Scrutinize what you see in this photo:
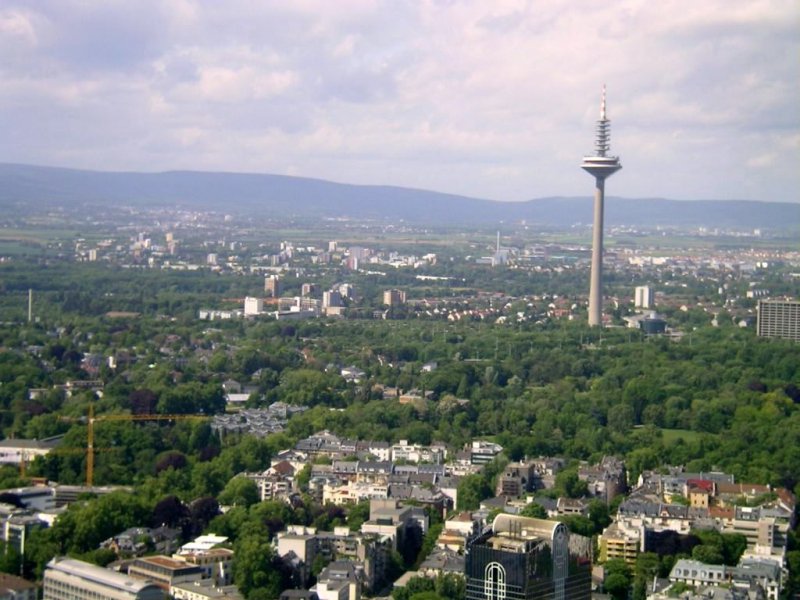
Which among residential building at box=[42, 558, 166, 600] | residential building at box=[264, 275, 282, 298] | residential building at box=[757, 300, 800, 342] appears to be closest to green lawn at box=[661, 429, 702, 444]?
residential building at box=[42, 558, 166, 600]

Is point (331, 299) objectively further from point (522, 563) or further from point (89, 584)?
point (522, 563)

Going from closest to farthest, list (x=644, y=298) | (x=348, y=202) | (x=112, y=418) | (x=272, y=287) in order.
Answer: (x=112, y=418) < (x=644, y=298) < (x=272, y=287) < (x=348, y=202)

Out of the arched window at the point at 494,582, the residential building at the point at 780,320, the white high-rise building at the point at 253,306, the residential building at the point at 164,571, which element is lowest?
the white high-rise building at the point at 253,306

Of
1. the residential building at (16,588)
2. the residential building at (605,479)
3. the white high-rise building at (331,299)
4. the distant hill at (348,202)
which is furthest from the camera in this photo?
the distant hill at (348,202)

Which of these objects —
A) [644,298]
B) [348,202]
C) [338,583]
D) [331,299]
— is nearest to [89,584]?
[338,583]

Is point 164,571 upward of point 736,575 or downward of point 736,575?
downward

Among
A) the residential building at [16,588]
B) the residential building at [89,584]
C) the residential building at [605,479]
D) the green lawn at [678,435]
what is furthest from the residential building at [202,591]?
the green lawn at [678,435]

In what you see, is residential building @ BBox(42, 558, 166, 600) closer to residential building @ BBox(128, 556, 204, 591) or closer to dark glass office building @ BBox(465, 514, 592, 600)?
residential building @ BBox(128, 556, 204, 591)

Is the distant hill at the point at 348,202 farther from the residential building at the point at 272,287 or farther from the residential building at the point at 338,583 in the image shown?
the residential building at the point at 338,583
